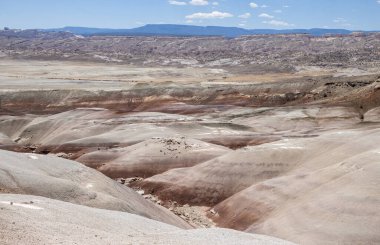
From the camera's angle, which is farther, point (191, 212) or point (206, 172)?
point (206, 172)

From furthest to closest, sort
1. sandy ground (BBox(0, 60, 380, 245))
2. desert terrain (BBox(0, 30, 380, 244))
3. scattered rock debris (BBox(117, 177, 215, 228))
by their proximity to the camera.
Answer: scattered rock debris (BBox(117, 177, 215, 228)) → sandy ground (BBox(0, 60, 380, 245)) → desert terrain (BBox(0, 30, 380, 244))

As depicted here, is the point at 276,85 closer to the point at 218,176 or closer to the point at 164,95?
the point at 164,95

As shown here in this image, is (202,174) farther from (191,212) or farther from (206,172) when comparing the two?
(191,212)

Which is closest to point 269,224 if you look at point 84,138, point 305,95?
point 84,138

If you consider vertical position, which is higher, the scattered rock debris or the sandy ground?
the sandy ground

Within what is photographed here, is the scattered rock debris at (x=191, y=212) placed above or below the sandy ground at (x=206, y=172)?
below

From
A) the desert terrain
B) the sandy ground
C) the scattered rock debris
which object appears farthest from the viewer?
the scattered rock debris

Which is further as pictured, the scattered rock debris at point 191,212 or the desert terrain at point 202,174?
the scattered rock debris at point 191,212

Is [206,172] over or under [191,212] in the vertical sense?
over

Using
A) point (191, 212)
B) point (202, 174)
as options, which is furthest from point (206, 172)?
point (191, 212)

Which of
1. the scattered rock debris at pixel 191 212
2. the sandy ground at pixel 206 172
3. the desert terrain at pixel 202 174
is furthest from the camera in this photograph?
→ the scattered rock debris at pixel 191 212

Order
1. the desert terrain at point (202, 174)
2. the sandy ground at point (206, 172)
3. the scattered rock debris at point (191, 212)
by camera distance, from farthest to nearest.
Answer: the scattered rock debris at point (191, 212) → the sandy ground at point (206, 172) → the desert terrain at point (202, 174)
